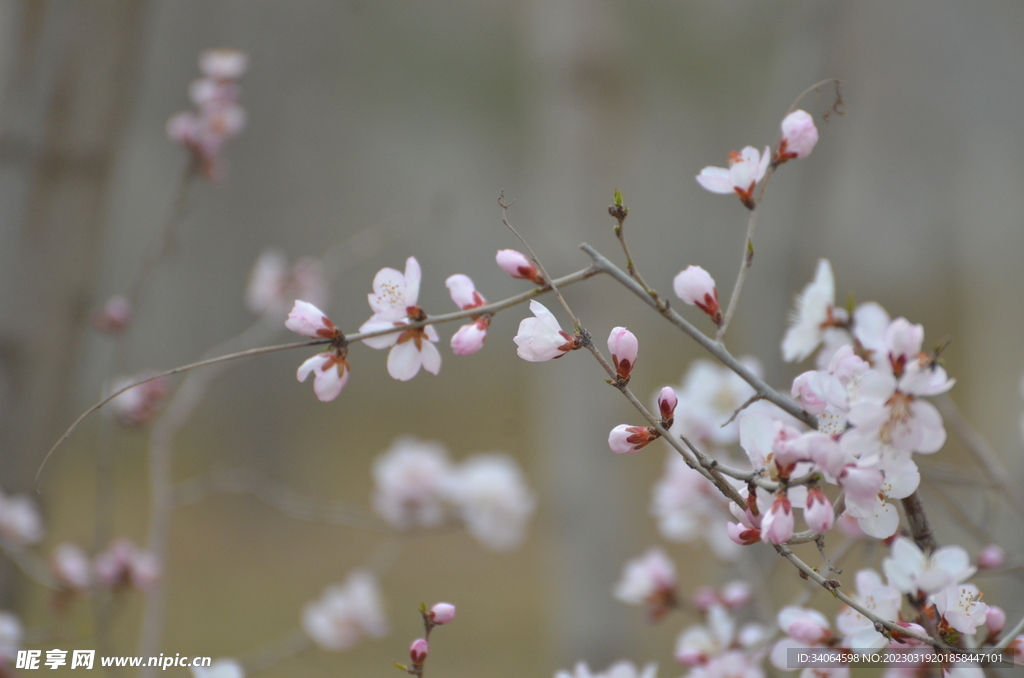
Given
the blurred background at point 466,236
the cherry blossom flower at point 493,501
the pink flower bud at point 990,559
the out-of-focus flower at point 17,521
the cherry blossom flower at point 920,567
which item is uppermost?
the blurred background at point 466,236

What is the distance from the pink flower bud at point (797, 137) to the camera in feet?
1.36

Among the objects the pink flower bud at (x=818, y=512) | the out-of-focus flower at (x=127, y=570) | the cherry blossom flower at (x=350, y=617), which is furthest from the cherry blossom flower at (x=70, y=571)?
the pink flower bud at (x=818, y=512)

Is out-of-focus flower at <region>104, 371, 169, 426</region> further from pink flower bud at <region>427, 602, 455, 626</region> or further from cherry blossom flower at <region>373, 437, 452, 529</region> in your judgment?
pink flower bud at <region>427, 602, 455, 626</region>

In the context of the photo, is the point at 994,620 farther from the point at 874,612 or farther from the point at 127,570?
the point at 127,570

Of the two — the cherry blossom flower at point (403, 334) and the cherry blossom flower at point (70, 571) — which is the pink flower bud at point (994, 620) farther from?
the cherry blossom flower at point (70, 571)

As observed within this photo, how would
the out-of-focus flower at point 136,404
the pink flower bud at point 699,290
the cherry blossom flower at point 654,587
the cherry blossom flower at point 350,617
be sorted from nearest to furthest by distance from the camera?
the pink flower bud at point 699,290 → the cherry blossom flower at point 654,587 → the out-of-focus flower at point 136,404 → the cherry blossom flower at point 350,617

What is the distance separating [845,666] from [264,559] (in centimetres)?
336

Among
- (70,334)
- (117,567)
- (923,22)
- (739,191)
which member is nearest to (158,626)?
(117,567)

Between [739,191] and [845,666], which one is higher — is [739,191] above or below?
above

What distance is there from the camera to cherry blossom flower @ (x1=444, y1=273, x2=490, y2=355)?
395 mm

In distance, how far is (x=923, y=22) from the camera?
3723mm

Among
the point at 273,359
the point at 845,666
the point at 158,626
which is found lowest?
the point at 845,666

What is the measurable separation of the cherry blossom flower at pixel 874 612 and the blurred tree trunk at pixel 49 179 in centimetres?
79

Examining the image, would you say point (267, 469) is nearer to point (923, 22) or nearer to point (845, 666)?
point (845, 666)
